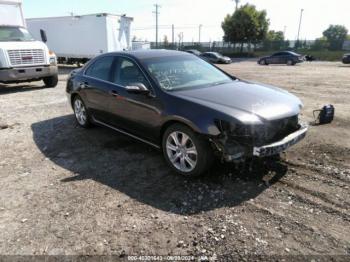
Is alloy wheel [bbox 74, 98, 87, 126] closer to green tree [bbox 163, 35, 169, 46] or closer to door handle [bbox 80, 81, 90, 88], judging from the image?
door handle [bbox 80, 81, 90, 88]

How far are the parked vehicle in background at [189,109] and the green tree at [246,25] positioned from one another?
144 feet

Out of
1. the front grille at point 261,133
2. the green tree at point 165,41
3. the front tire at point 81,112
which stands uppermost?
the front grille at point 261,133

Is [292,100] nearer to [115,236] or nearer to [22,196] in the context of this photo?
[115,236]

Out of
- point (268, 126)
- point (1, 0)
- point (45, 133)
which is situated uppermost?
point (1, 0)

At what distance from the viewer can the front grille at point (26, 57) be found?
10.1 m

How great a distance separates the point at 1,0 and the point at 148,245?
12.1 meters

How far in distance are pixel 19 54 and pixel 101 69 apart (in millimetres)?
6230

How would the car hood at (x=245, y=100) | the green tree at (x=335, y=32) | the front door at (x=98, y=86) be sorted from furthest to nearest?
the green tree at (x=335, y=32), the front door at (x=98, y=86), the car hood at (x=245, y=100)

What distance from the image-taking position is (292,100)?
14.3 ft

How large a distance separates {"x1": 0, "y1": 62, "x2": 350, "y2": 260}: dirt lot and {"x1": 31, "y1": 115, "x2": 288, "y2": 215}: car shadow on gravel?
14mm

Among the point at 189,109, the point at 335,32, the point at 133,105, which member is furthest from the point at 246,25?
the point at 335,32

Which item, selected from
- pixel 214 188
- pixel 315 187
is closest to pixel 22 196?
pixel 214 188

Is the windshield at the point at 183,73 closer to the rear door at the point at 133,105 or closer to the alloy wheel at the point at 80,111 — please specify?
the rear door at the point at 133,105

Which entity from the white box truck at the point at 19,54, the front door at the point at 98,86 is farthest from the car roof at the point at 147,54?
the white box truck at the point at 19,54
